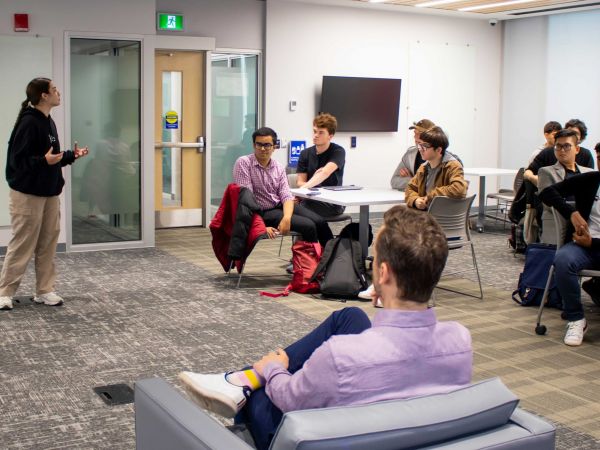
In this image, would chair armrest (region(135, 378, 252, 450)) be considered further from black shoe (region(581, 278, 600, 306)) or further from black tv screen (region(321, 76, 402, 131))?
black tv screen (region(321, 76, 402, 131))

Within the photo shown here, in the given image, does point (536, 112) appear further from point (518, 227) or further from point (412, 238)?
point (412, 238)

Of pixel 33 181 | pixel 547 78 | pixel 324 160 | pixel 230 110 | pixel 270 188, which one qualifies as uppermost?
pixel 547 78

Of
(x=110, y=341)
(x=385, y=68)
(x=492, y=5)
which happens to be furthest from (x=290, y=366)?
(x=385, y=68)

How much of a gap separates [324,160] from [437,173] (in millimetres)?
1330

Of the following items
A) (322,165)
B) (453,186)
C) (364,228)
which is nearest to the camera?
(453,186)

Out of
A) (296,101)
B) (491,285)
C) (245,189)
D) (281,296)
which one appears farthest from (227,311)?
(296,101)

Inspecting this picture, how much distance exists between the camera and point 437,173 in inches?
253

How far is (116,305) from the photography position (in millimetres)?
6059

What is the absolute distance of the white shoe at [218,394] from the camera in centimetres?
256

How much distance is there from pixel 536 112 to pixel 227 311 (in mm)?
7497

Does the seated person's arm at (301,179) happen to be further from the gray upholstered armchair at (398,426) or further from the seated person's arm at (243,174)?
the gray upholstered armchair at (398,426)

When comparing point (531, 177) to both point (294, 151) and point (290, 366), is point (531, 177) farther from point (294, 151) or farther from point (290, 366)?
point (290, 366)

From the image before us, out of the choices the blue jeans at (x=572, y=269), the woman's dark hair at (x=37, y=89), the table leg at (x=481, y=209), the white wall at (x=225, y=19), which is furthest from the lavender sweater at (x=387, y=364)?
the white wall at (x=225, y=19)

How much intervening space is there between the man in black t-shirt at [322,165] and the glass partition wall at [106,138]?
2.13 m
